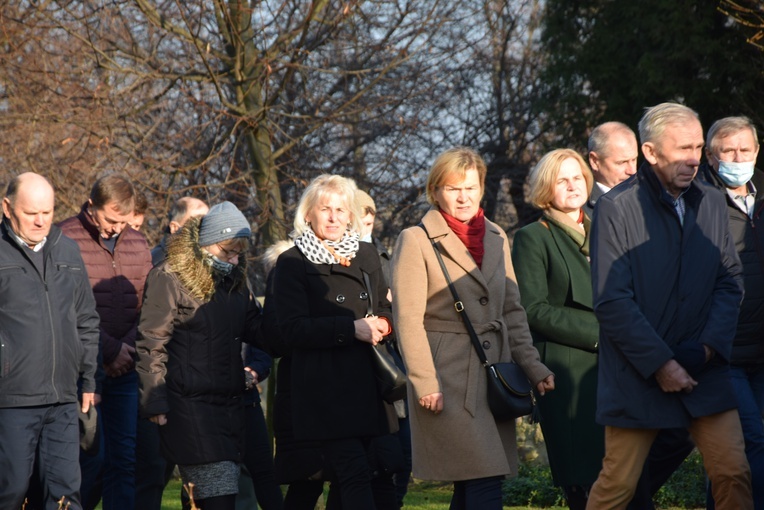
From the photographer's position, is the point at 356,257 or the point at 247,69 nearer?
the point at 356,257

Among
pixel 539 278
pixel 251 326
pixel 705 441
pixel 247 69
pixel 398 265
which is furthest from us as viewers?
pixel 247 69

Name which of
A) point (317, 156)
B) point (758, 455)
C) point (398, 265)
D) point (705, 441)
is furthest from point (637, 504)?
point (317, 156)

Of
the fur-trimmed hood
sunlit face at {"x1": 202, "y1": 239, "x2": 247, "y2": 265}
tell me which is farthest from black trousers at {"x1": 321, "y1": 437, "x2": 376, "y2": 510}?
sunlit face at {"x1": 202, "y1": 239, "x2": 247, "y2": 265}

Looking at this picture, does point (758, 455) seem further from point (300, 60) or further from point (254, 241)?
point (254, 241)

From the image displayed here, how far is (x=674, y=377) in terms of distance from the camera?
466 cm

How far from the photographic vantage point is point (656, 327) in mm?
4820

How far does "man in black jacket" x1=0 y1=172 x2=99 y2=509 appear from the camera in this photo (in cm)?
591

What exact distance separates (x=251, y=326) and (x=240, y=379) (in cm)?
38

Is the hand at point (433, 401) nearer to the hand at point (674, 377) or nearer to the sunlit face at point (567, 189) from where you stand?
the hand at point (674, 377)

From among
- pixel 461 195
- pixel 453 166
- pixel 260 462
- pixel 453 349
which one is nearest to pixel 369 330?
pixel 453 349

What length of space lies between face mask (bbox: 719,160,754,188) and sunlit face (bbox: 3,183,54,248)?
12.2 feet

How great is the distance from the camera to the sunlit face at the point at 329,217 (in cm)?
604

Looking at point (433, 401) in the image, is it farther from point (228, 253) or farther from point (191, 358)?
point (228, 253)

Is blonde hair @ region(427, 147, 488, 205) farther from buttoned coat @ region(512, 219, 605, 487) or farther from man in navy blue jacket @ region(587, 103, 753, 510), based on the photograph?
man in navy blue jacket @ region(587, 103, 753, 510)
